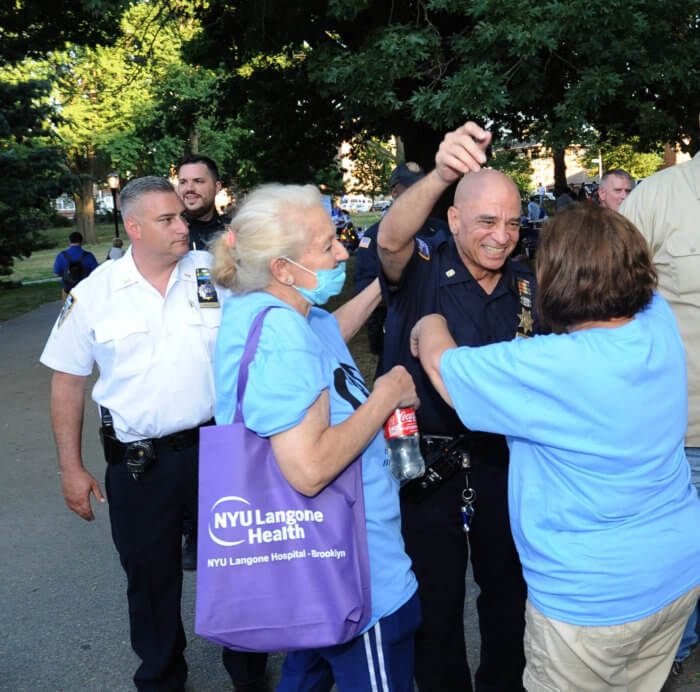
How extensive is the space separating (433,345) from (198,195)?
3.39m

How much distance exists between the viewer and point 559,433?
79.4 inches

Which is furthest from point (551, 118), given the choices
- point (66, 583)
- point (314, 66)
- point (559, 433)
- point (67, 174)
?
point (67, 174)

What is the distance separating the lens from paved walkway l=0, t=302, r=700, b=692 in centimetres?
369

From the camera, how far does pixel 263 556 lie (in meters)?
2.00

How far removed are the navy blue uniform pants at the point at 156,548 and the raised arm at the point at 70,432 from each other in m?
0.11

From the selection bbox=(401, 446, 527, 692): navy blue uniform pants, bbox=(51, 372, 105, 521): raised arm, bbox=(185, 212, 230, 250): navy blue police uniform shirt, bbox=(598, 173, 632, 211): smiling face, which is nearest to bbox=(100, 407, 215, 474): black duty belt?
bbox=(51, 372, 105, 521): raised arm

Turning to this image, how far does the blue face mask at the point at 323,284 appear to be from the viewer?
219 cm

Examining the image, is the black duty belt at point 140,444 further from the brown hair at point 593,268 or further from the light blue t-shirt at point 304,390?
the brown hair at point 593,268

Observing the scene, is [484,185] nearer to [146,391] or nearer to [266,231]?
[266,231]

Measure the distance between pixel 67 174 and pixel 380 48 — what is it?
50.3ft

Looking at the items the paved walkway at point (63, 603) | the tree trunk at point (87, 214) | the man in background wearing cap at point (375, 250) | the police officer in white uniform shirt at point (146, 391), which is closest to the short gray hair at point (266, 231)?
the police officer in white uniform shirt at point (146, 391)

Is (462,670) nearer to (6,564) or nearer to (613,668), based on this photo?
(613,668)

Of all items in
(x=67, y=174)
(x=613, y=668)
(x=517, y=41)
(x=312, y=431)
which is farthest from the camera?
(x=67, y=174)

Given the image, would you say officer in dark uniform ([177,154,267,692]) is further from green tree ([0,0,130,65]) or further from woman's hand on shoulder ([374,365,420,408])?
green tree ([0,0,130,65])
